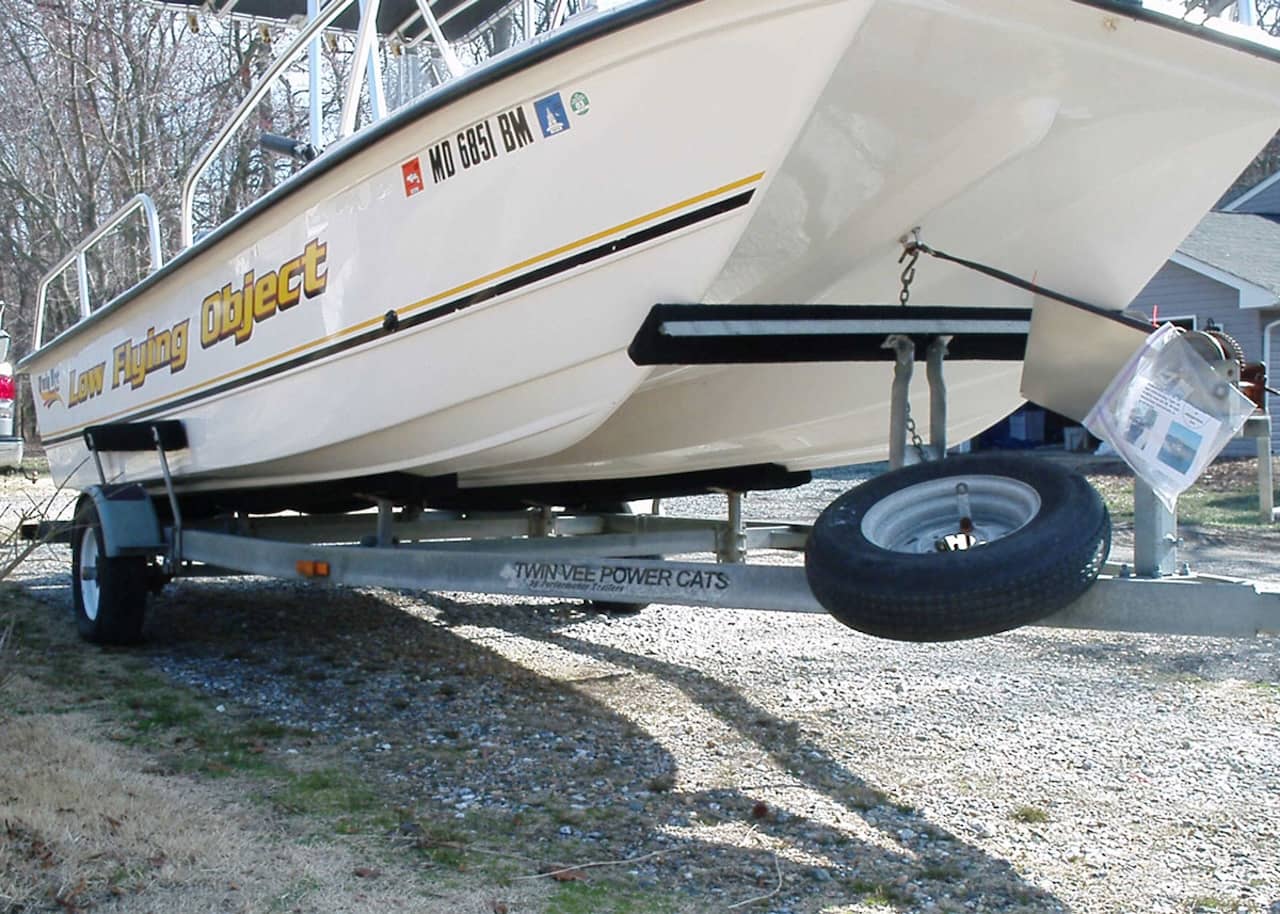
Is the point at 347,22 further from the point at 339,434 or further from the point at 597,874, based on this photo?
the point at 597,874

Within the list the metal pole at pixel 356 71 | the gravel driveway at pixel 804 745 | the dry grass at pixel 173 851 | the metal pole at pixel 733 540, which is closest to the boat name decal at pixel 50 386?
the gravel driveway at pixel 804 745

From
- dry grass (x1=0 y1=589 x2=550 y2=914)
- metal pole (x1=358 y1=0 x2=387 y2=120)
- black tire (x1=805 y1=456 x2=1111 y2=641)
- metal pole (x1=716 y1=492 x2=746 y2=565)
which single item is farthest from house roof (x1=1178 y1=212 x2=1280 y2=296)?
dry grass (x1=0 y1=589 x2=550 y2=914)

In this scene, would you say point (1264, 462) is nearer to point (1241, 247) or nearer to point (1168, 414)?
point (1168, 414)

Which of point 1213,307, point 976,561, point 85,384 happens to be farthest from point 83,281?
point 1213,307

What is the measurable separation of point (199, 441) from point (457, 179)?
7.61 ft

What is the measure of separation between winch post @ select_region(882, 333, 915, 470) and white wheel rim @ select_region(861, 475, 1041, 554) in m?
0.19

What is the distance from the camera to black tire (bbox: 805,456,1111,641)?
9.73ft

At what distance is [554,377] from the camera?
156 inches

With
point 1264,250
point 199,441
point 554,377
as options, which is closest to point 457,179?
point 554,377

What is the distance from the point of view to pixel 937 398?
12.7 ft

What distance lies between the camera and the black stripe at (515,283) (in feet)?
11.2

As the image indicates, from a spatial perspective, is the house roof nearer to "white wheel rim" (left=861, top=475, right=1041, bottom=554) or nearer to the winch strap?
the winch strap

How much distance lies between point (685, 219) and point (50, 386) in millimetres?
5596

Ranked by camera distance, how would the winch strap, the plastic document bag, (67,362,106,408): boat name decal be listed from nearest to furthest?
the plastic document bag
the winch strap
(67,362,106,408): boat name decal
